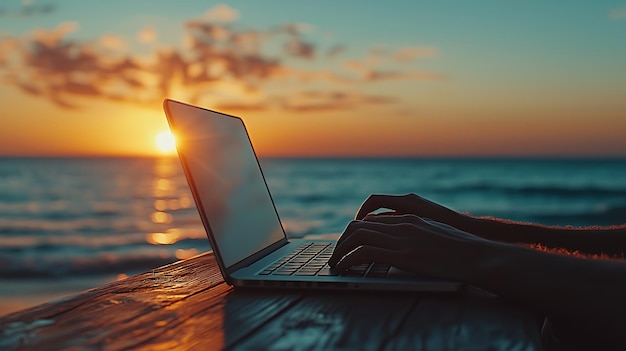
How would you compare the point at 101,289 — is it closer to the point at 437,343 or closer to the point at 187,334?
the point at 187,334

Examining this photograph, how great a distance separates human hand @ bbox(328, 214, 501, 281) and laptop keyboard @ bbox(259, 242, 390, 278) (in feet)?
0.13

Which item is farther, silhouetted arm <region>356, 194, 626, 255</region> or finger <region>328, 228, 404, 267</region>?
silhouetted arm <region>356, 194, 626, 255</region>

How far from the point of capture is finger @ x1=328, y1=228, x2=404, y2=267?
2.60 feet

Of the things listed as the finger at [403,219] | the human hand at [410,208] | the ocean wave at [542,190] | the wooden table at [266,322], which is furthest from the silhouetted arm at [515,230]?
the ocean wave at [542,190]

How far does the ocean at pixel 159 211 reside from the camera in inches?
289

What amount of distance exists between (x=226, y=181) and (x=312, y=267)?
276 millimetres

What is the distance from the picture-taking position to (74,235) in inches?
420

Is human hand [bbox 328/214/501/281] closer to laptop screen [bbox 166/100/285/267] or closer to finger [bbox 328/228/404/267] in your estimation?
finger [bbox 328/228/404/267]

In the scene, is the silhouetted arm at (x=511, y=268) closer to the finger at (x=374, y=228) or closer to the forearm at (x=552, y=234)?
the finger at (x=374, y=228)

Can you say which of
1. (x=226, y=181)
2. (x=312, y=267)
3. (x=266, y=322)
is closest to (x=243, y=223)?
(x=226, y=181)


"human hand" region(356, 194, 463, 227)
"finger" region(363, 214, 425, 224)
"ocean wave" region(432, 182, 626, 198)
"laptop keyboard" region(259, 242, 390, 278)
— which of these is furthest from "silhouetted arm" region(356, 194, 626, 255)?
Answer: "ocean wave" region(432, 182, 626, 198)

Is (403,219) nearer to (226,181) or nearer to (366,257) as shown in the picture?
(366,257)

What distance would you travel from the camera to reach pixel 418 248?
78cm

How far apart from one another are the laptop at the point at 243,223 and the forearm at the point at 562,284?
65 mm
